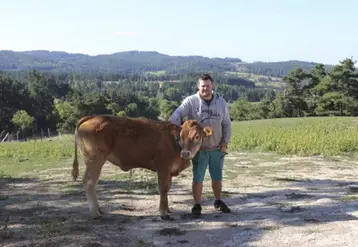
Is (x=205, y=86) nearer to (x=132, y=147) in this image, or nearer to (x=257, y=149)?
(x=132, y=147)

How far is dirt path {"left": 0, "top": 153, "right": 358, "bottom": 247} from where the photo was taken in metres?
5.35

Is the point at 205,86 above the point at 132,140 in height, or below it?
above

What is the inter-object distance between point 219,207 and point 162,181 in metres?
1.10

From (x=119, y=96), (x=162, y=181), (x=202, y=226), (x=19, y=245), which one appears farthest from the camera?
(x=119, y=96)

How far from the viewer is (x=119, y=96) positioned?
105m

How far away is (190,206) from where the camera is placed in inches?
286

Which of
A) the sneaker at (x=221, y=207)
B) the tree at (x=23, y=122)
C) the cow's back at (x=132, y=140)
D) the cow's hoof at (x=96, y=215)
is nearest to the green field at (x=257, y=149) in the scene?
the cow's hoof at (x=96, y=215)

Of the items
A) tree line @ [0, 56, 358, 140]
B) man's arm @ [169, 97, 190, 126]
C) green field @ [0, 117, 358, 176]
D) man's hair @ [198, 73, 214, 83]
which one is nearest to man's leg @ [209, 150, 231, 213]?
man's arm @ [169, 97, 190, 126]

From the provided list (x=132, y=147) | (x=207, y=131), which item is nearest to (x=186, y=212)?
(x=132, y=147)

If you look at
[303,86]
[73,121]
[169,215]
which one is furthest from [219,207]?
[73,121]

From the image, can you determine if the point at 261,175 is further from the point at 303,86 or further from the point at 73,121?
the point at 73,121

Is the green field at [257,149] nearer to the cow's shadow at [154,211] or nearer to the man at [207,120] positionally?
the cow's shadow at [154,211]

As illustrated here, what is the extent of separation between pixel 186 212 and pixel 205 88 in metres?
2.01

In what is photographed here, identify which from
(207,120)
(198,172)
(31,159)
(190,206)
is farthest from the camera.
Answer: (31,159)
